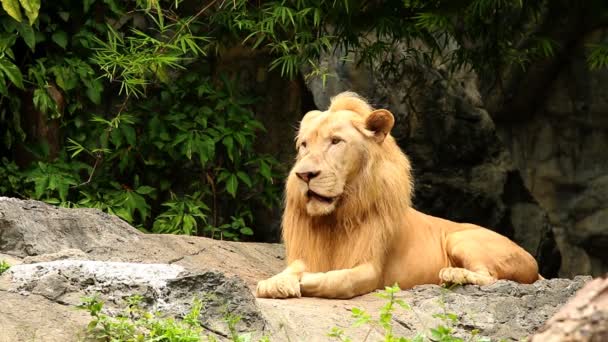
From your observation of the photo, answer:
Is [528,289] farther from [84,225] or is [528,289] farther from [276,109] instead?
[276,109]

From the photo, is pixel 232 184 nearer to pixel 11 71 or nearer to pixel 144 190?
pixel 144 190

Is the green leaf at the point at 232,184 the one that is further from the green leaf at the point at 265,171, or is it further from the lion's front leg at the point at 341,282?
the lion's front leg at the point at 341,282

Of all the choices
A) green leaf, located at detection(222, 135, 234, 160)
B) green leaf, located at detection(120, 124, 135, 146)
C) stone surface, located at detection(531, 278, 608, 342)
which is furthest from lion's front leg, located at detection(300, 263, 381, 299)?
stone surface, located at detection(531, 278, 608, 342)

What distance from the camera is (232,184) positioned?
9781 mm

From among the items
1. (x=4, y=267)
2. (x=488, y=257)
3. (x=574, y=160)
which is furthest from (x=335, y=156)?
(x=574, y=160)

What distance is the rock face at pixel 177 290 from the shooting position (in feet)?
17.2

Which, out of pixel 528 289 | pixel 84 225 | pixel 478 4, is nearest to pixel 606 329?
pixel 528 289

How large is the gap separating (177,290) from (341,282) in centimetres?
163

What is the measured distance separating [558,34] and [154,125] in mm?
3860

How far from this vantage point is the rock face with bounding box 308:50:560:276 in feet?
33.2

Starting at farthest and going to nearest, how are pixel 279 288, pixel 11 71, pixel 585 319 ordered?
pixel 11 71 → pixel 279 288 → pixel 585 319

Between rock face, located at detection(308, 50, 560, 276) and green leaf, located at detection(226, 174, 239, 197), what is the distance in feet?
3.11

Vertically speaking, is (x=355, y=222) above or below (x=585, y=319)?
below

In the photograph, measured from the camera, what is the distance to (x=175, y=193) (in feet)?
33.1
